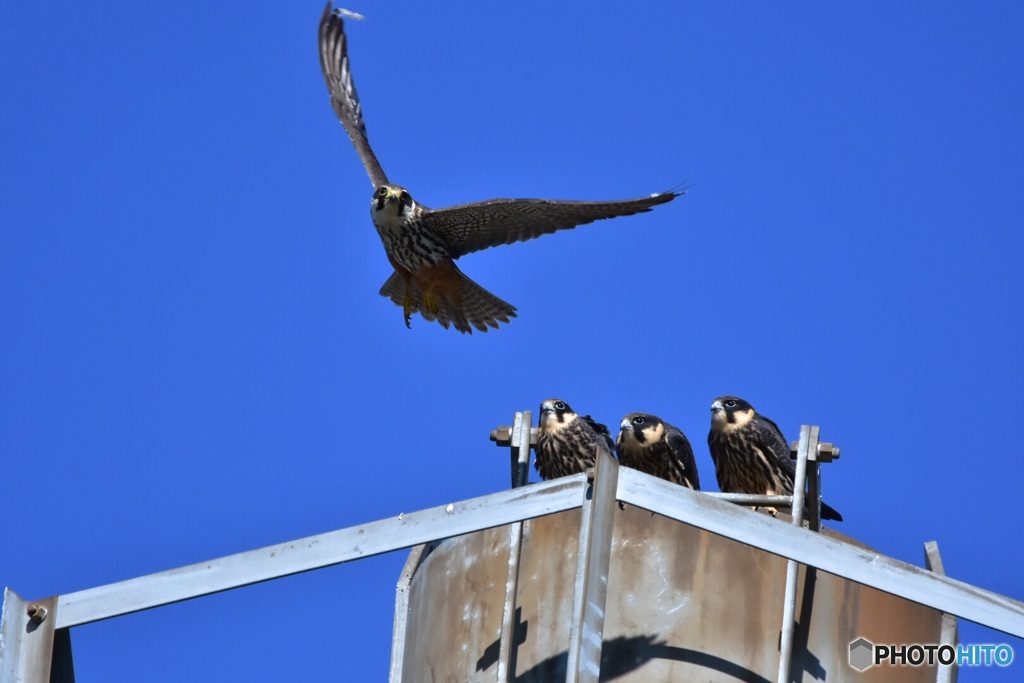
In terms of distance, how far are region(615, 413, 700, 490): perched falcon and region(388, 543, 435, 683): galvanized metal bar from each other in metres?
2.36

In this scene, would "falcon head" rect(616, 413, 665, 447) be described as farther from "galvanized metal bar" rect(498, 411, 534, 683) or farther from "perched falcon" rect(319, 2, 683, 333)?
"galvanized metal bar" rect(498, 411, 534, 683)

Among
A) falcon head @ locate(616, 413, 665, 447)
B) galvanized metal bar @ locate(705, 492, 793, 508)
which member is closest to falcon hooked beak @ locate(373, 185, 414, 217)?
falcon head @ locate(616, 413, 665, 447)

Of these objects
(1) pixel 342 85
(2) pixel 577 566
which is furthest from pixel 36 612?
(1) pixel 342 85

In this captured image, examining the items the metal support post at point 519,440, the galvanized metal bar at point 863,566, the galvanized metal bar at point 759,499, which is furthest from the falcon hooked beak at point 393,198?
the galvanized metal bar at point 863,566

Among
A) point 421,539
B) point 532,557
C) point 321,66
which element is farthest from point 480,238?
point 421,539

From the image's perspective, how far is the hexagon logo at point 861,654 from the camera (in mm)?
7215

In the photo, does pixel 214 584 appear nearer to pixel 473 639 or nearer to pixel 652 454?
pixel 473 639

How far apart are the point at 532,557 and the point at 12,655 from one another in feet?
8.31

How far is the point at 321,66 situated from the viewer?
14.0m

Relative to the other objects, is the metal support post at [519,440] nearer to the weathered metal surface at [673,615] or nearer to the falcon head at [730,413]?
the weathered metal surface at [673,615]

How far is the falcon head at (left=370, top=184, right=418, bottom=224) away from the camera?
12.6 m

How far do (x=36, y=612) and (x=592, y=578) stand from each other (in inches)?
80.1

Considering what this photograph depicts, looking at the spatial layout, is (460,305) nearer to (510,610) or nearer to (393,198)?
(393,198)

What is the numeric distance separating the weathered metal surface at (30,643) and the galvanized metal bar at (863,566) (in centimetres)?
241
